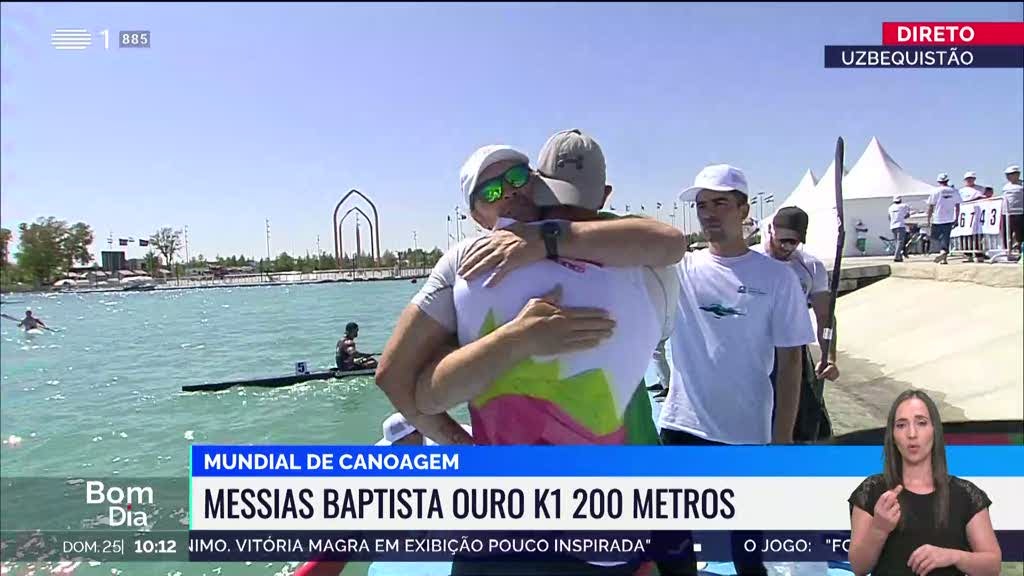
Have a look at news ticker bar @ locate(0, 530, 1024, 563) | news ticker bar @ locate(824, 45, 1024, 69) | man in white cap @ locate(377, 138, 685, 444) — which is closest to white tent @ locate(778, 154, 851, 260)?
news ticker bar @ locate(824, 45, 1024, 69)

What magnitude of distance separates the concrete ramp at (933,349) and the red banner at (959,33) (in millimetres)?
2156

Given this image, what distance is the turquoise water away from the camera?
2.46m

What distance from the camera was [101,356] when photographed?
2893mm

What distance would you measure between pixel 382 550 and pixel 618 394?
3.22 ft

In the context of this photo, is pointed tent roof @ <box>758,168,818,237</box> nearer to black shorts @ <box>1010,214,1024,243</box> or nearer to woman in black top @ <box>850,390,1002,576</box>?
woman in black top @ <box>850,390,1002,576</box>

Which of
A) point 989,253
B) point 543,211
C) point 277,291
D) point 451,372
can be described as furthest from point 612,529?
point 989,253

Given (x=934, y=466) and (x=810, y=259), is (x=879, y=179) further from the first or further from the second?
(x=934, y=466)

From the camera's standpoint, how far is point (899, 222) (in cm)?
498

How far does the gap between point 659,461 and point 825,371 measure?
966 mm

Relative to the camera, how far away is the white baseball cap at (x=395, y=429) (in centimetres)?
184

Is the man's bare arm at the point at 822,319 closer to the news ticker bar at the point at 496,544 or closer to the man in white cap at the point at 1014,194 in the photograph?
the news ticker bar at the point at 496,544

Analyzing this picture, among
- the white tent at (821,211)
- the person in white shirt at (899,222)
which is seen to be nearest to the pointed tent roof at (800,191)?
the white tent at (821,211)

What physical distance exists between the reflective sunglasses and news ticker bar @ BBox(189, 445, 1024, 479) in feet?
2.60

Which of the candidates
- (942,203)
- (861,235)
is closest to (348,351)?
(942,203)
